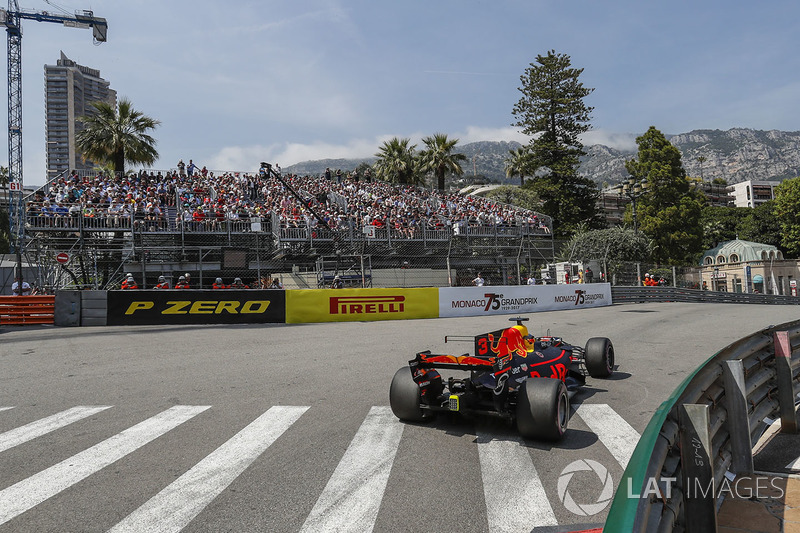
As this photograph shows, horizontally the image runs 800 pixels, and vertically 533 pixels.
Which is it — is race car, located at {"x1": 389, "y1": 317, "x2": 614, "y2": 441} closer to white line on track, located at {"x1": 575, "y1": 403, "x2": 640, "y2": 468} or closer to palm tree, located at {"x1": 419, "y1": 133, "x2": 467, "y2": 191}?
white line on track, located at {"x1": 575, "y1": 403, "x2": 640, "y2": 468}

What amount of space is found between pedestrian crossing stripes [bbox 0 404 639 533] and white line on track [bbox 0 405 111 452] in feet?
0.03

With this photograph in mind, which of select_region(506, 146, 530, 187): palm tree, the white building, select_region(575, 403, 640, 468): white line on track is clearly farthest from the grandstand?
the white building

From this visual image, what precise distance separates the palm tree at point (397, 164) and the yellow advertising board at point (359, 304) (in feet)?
88.3

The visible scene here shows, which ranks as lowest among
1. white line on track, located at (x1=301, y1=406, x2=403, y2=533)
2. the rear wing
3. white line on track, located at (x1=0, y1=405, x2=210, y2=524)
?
white line on track, located at (x1=301, y1=406, x2=403, y2=533)

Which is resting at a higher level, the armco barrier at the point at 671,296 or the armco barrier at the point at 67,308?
the armco barrier at the point at 67,308

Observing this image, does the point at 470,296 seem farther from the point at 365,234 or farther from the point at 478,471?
the point at 478,471

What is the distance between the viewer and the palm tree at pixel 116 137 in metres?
29.9

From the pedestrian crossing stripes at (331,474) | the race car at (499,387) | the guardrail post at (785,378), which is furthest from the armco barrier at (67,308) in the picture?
the guardrail post at (785,378)

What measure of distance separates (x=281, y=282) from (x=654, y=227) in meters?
34.7

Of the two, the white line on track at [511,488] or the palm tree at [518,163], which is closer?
the white line on track at [511,488]

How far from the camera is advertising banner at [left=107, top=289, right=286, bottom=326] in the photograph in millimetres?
17141

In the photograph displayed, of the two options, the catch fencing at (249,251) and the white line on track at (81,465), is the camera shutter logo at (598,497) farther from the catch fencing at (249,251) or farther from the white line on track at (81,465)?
the catch fencing at (249,251)

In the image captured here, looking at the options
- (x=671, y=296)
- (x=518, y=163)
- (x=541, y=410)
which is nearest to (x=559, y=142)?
(x=518, y=163)

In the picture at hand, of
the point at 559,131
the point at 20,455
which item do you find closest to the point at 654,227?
the point at 559,131
